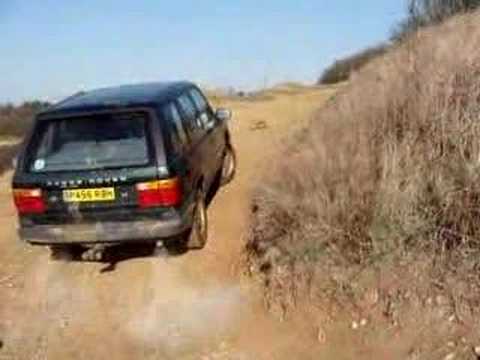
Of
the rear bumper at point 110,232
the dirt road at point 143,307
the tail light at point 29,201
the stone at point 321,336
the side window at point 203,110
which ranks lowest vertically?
the dirt road at point 143,307

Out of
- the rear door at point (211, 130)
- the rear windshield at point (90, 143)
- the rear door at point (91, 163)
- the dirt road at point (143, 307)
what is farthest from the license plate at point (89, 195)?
the rear door at point (211, 130)

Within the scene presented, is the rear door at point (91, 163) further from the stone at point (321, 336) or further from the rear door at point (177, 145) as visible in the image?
the stone at point (321, 336)

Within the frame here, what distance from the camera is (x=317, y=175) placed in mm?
7773

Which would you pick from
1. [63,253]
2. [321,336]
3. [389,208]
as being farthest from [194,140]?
[321,336]

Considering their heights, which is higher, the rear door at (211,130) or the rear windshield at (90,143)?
the rear windshield at (90,143)

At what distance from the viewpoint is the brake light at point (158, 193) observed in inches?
319

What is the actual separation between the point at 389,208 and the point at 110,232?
2889 millimetres

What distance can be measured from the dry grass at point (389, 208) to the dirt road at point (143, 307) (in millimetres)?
432

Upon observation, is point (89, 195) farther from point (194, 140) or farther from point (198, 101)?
point (198, 101)

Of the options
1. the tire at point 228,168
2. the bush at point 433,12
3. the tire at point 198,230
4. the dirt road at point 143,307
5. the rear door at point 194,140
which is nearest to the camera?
the dirt road at point 143,307

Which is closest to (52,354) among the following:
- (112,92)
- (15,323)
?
(15,323)

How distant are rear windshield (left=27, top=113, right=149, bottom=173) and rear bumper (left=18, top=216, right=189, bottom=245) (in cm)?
59

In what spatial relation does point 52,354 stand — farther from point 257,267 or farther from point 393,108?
point 393,108

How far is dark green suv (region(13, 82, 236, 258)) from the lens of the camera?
8.16m
